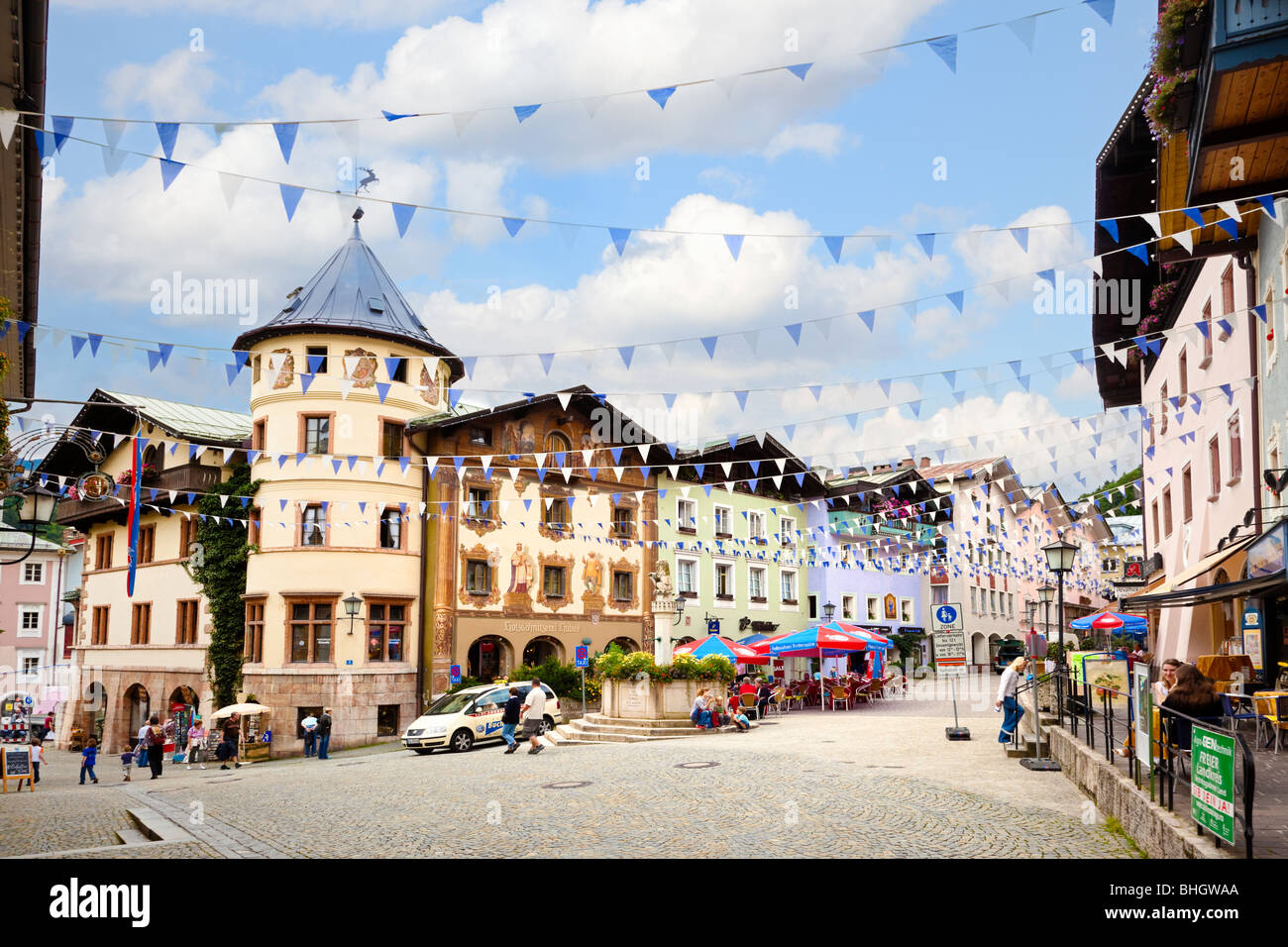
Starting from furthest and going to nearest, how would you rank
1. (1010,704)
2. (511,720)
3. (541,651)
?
1. (541,651)
2. (511,720)
3. (1010,704)

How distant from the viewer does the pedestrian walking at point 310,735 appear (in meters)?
30.9

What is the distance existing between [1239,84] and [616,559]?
30819 millimetres

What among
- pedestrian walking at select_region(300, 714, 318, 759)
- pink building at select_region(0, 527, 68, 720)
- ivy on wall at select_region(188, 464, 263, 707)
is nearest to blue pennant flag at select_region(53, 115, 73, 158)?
pedestrian walking at select_region(300, 714, 318, 759)

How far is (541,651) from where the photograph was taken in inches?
1508

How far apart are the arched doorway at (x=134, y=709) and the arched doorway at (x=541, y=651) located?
50.0 ft

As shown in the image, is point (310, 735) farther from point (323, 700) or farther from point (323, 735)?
point (323, 700)

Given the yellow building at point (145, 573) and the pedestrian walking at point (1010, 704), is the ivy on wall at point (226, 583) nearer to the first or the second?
the yellow building at point (145, 573)

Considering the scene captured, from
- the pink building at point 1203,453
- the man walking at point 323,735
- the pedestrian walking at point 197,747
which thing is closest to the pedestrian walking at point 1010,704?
the pink building at point 1203,453

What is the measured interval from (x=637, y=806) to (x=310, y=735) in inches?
790

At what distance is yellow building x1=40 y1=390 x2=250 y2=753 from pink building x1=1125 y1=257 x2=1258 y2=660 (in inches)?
1106

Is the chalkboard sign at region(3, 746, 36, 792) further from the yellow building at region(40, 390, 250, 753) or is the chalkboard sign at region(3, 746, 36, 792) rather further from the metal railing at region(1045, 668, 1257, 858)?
the metal railing at region(1045, 668, 1257, 858)

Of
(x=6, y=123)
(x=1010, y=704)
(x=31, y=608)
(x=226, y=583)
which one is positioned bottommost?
(x=31, y=608)

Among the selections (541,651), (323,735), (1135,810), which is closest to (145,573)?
(323,735)
